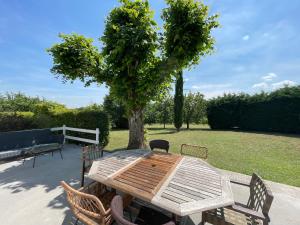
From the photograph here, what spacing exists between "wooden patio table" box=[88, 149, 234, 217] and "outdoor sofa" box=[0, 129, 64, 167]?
12.7 ft

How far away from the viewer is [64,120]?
8.64 m

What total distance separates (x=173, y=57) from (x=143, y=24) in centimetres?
163

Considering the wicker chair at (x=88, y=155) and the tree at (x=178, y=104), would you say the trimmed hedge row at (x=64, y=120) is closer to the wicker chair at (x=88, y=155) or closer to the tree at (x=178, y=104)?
the wicker chair at (x=88, y=155)

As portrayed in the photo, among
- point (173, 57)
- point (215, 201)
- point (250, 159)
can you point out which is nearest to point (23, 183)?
point (215, 201)

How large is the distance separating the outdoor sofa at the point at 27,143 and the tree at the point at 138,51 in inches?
104

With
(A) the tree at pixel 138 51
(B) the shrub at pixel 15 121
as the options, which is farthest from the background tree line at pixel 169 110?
(A) the tree at pixel 138 51

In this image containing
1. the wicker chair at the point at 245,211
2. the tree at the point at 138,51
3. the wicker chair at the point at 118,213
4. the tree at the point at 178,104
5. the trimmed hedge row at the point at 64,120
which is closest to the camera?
the wicker chair at the point at 118,213

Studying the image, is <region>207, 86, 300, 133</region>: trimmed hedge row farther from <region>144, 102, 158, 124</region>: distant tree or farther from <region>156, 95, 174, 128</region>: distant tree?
<region>144, 102, 158, 124</region>: distant tree

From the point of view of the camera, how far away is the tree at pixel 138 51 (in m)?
5.21

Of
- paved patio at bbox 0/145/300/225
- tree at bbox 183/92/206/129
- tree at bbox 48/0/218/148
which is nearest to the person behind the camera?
paved patio at bbox 0/145/300/225

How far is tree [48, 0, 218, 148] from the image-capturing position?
17.1 ft

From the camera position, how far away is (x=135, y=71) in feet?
19.7

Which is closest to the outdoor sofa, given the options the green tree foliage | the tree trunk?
the tree trunk

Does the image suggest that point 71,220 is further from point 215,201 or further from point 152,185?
point 215,201
